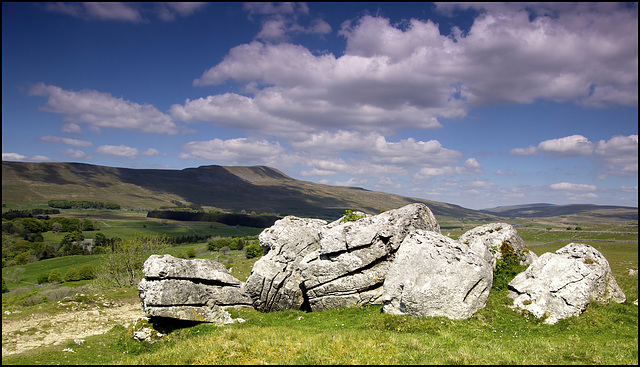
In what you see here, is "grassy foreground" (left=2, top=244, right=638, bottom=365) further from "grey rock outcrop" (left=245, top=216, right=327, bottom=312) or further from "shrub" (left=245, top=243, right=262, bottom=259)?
"shrub" (left=245, top=243, right=262, bottom=259)

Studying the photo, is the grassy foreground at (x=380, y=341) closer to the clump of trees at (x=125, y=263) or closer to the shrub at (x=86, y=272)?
the clump of trees at (x=125, y=263)

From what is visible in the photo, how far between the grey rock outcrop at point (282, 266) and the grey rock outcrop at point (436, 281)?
390 inches

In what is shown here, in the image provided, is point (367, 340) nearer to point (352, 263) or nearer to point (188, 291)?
point (352, 263)

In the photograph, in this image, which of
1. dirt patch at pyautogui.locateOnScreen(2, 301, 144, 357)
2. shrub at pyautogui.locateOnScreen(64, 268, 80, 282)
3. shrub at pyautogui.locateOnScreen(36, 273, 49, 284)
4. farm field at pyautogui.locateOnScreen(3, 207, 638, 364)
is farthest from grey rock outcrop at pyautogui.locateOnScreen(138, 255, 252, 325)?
shrub at pyautogui.locateOnScreen(36, 273, 49, 284)

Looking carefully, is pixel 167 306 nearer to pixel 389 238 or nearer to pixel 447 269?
pixel 389 238

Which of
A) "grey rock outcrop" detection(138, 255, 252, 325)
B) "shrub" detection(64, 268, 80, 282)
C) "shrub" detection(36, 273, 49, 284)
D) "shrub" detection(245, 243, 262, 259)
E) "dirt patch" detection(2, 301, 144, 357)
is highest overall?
"grey rock outcrop" detection(138, 255, 252, 325)

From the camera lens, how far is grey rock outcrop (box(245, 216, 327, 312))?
30.1 m

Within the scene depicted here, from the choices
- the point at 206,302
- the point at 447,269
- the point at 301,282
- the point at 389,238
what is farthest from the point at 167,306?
the point at 447,269

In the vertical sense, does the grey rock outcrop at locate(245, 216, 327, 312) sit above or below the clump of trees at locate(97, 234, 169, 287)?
above

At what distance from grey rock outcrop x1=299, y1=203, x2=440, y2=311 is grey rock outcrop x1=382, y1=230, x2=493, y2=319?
8.20 feet

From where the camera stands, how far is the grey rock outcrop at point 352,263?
27281 mm

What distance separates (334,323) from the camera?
23.1m

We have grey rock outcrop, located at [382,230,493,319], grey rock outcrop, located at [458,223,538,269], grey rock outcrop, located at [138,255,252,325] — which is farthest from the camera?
grey rock outcrop, located at [458,223,538,269]

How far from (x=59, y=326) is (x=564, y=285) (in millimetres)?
42301
